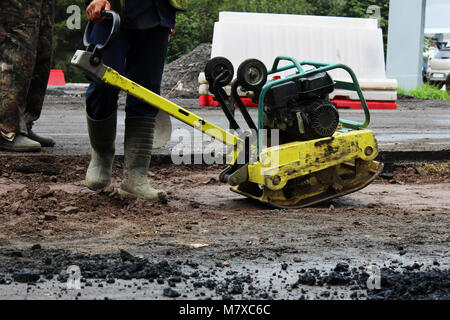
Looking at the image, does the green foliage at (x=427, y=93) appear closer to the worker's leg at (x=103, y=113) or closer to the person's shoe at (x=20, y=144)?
the person's shoe at (x=20, y=144)

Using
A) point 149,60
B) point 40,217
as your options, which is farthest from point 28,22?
point 40,217

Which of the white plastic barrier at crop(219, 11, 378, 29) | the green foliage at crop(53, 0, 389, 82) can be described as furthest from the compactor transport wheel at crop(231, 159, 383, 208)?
the green foliage at crop(53, 0, 389, 82)

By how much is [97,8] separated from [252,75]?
1060 millimetres

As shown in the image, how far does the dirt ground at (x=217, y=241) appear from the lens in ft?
9.30

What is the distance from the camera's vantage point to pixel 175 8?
4480mm

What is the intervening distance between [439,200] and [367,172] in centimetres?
65

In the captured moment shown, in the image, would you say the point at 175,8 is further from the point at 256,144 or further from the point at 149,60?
the point at 256,144

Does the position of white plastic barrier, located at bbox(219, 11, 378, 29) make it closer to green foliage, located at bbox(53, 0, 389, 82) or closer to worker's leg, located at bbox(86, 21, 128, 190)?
worker's leg, located at bbox(86, 21, 128, 190)

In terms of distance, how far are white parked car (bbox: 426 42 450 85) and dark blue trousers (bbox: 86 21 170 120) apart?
64.8 feet

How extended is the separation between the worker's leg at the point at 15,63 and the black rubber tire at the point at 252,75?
248cm

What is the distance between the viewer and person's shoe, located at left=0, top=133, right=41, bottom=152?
6.11 meters

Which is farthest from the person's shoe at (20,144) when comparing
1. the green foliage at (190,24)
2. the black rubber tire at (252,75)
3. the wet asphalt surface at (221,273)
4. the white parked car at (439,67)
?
the white parked car at (439,67)

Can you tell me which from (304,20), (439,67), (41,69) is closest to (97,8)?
(41,69)

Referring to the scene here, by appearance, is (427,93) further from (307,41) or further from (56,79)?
(56,79)
